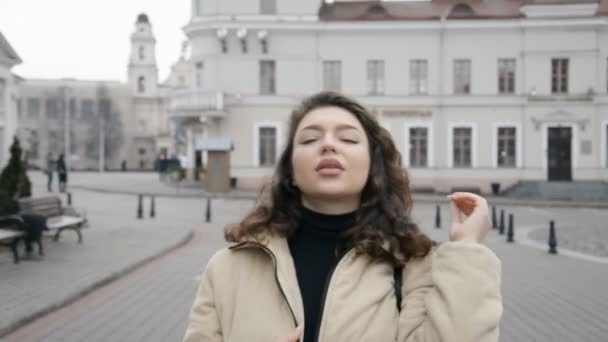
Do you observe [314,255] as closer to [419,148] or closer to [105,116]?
[419,148]

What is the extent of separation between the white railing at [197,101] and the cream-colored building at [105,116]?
50559 millimetres

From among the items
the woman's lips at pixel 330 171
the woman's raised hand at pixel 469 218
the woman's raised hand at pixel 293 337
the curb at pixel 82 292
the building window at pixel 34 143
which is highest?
the building window at pixel 34 143

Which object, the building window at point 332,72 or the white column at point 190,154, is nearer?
the building window at point 332,72

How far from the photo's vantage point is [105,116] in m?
93.1

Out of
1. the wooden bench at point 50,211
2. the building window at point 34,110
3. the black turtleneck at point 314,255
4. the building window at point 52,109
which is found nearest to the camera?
the black turtleneck at point 314,255

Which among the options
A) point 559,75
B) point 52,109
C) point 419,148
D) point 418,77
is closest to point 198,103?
point 418,77

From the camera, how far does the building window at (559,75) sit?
121 ft

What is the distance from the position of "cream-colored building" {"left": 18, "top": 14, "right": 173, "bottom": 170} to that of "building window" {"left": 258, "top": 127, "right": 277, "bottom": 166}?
5316 centimetres

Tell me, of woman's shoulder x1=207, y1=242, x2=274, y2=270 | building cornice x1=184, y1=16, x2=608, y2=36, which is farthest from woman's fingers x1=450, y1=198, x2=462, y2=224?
building cornice x1=184, y1=16, x2=608, y2=36

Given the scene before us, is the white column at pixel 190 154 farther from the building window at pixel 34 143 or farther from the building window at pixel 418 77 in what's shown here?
the building window at pixel 34 143

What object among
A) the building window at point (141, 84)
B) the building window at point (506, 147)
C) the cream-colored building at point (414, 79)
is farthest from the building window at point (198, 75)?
the building window at point (141, 84)

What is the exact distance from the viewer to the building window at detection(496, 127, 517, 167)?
122 feet

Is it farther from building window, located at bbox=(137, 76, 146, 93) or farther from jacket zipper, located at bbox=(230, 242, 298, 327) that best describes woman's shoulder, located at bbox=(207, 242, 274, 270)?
building window, located at bbox=(137, 76, 146, 93)

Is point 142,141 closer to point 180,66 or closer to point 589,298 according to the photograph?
point 180,66
